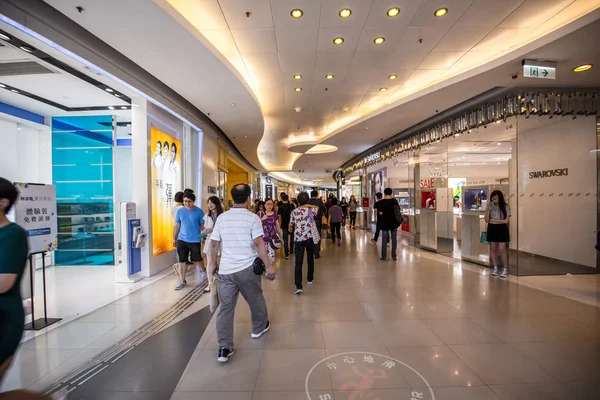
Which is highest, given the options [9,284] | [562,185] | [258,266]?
[562,185]

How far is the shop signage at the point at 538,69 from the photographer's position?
4586 millimetres

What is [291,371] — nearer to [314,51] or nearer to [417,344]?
[417,344]

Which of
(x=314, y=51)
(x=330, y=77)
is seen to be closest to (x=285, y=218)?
(x=330, y=77)

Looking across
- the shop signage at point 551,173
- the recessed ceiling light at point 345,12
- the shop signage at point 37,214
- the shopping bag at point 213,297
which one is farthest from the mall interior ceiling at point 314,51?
the shopping bag at point 213,297

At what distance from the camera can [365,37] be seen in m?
4.67

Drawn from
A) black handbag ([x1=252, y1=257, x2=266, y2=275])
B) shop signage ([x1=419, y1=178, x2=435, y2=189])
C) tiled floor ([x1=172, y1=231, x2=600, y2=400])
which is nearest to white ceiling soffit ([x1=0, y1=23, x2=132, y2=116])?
black handbag ([x1=252, y1=257, x2=266, y2=275])

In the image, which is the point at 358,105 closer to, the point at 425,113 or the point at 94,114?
the point at 425,113

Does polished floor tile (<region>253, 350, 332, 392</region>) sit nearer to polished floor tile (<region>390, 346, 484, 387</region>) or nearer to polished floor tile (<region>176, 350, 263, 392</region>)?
polished floor tile (<region>176, 350, 263, 392</region>)

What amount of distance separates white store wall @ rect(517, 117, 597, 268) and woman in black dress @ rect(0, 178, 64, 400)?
288 inches

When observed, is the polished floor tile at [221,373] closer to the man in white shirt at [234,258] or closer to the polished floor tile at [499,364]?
the man in white shirt at [234,258]

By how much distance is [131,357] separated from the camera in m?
2.78

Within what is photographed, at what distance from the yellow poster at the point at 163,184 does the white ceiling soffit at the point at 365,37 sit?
2329 mm

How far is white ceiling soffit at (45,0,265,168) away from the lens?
328 centimetres

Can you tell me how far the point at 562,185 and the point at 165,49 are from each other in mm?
7848
